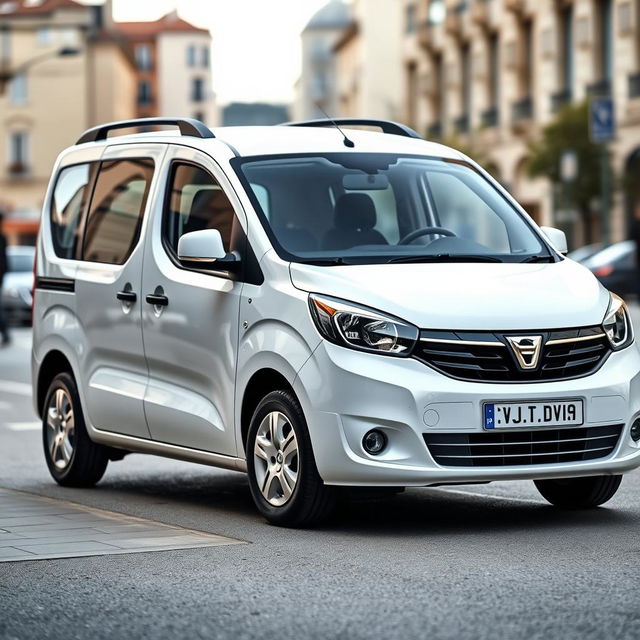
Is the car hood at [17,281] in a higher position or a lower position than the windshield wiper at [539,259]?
lower

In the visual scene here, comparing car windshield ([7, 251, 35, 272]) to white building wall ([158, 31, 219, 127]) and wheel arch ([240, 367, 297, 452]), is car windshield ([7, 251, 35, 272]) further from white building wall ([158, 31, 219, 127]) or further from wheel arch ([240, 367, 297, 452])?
white building wall ([158, 31, 219, 127])

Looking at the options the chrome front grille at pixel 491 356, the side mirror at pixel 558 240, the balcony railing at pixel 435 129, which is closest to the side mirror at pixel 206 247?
the chrome front grille at pixel 491 356

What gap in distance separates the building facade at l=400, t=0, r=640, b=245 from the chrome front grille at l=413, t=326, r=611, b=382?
110ft

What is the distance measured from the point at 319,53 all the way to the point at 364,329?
14089 centimetres

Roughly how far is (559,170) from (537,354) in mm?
40235

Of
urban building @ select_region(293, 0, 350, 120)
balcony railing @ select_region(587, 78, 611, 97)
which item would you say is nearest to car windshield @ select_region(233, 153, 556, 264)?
balcony railing @ select_region(587, 78, 611, 97)

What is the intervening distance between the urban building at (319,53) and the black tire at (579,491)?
13612 centimetres

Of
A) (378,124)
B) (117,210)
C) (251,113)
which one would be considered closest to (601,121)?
(378,124)

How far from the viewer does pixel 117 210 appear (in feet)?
31.6

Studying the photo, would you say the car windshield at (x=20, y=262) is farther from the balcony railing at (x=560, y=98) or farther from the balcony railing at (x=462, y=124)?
the balcony railing at (x=462, y=124)

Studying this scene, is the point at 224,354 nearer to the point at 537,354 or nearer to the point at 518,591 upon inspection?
the point at 537,354

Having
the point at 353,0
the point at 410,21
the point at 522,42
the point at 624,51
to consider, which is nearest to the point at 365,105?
the point at 353,0

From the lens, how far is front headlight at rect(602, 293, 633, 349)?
25.8ft

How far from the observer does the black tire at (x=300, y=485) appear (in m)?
7.66
